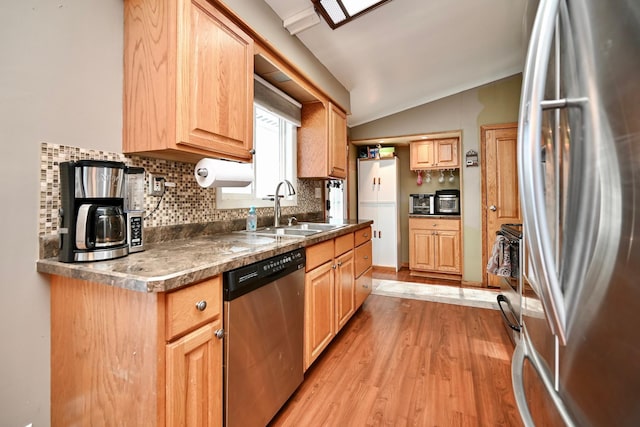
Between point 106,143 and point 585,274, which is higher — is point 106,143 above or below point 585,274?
above

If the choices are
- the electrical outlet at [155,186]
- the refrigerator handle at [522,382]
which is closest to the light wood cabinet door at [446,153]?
the refrigerator handle at [522,382]

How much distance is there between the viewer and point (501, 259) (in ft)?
7.54

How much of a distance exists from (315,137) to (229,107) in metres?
Result: 1.40

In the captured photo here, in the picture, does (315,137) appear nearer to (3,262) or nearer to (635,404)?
(3,262)

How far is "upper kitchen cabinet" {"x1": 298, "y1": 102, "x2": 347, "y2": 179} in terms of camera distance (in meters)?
2.85

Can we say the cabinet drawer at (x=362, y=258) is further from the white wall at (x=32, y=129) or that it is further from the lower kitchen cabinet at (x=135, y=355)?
the white wall at (x=32, y=129)

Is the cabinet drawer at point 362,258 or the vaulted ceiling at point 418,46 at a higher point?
the vaulted ceiling at point 418,46

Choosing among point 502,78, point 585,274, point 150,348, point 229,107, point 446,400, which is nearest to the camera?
point 585,274

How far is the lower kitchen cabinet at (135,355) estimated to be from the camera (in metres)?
0.90

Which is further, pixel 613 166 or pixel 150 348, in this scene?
pixel 150 348

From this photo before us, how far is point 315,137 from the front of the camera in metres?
2.87

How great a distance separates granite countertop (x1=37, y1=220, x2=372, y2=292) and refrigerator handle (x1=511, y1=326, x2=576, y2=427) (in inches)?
38.9

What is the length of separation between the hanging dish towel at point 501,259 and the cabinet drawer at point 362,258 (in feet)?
3.50

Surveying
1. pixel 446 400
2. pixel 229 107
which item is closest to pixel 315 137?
pixel 229 107
